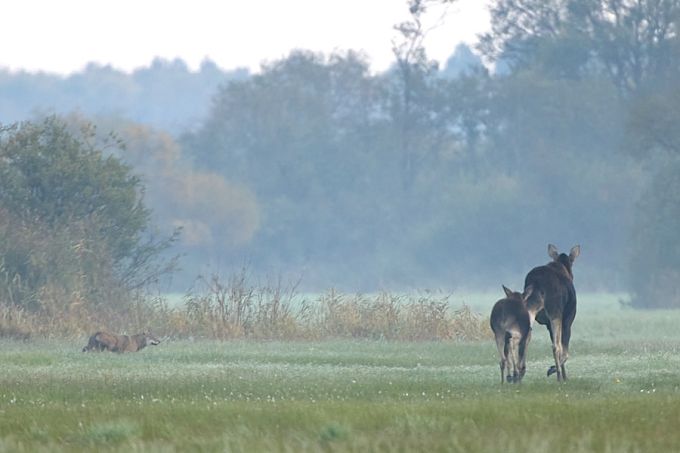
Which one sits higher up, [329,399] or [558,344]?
[558,344]

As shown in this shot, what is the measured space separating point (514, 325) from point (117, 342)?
955 cm

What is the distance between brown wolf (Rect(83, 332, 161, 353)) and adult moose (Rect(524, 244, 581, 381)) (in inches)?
357

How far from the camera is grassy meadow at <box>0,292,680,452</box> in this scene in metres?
12.9

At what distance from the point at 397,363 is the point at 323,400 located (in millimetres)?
7970

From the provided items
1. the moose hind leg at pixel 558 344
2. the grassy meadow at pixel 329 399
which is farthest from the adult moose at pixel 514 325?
the moose hind leg at pixel 558 344

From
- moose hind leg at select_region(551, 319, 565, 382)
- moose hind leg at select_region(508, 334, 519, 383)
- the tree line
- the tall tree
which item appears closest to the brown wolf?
the tall tree

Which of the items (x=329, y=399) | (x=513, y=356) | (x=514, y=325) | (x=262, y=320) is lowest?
(x=329, y=399)

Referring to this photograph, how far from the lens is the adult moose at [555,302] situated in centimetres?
2000

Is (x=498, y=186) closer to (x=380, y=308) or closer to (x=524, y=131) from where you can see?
(x=524, y=131)

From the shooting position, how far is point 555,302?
66.3ft

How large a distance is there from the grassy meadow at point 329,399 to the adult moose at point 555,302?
0.45 meters

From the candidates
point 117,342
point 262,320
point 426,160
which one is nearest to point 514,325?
point 117,342

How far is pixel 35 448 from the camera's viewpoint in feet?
41.4

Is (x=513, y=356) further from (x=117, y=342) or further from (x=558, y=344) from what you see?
(x=117, y=342)
